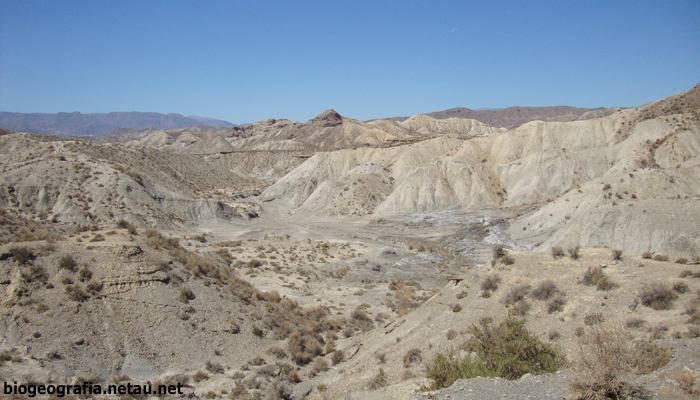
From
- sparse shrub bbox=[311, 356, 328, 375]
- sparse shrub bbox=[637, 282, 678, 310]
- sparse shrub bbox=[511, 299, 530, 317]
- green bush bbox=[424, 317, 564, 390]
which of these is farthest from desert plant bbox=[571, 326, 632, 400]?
sparse shrub bbox=[311, 356, 328, 375]

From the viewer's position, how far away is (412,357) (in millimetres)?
11633

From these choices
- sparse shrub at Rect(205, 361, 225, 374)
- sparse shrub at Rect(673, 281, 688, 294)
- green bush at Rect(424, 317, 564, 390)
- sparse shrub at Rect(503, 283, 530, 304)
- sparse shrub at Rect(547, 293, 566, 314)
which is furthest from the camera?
sparse shrub at Rect(205, 361, 225, 374)

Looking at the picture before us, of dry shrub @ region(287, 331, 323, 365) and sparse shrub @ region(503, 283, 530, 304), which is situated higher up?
sparse shrub @ region(503, 283, 530, 304)

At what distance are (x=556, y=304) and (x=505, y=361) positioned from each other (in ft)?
12.5

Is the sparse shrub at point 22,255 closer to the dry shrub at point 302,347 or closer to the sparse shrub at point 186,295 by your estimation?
the sparse shrub at point 186,295

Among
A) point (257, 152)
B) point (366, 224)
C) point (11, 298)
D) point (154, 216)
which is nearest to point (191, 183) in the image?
point (154, 216)

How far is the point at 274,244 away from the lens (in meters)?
38.2

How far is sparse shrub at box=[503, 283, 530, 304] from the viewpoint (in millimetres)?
12430

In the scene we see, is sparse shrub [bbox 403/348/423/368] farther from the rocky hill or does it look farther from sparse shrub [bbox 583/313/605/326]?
sparse shrub [bbox 583/313/605/326]

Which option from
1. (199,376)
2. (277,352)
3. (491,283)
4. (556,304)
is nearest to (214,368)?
(199,376)

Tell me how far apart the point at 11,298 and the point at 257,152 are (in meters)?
109

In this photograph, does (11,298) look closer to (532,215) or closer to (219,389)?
(219,389)

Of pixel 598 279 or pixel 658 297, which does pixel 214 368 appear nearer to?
pixel 598 279

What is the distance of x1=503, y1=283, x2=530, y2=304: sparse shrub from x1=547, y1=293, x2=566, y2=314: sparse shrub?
88 centimetres
